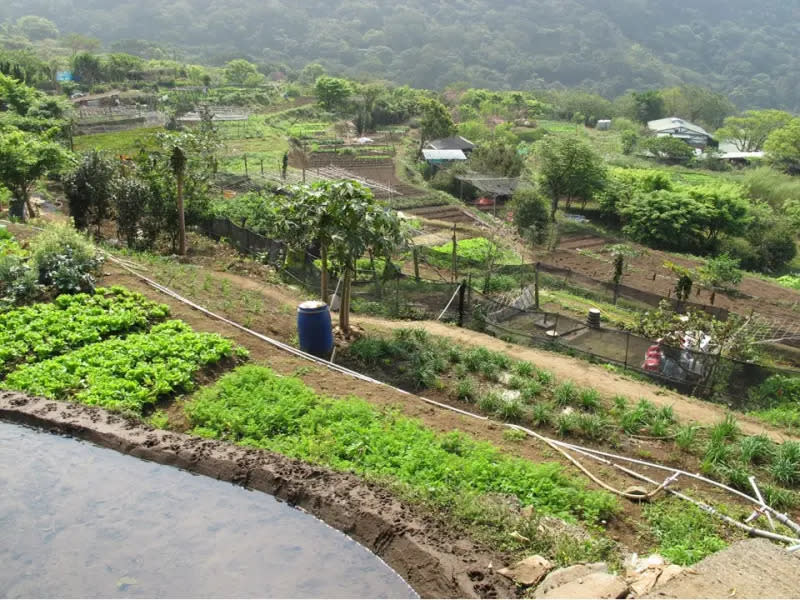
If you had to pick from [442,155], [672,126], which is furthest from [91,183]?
[672,126]

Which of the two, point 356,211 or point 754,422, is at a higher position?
point 356,211

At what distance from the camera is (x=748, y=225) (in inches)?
1476

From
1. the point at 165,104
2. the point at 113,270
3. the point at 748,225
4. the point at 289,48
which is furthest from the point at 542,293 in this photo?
the point at 289,48

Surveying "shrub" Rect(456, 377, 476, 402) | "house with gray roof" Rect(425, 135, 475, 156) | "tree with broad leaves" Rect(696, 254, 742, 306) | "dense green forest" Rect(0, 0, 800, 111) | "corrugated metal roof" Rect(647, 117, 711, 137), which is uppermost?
"dense green forest" Rect(0, 0, 800, 111)

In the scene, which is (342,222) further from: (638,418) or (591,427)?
(638,418)

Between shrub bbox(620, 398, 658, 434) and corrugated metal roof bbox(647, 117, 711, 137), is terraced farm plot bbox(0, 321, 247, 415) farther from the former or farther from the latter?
corrugated metal roof bbox(647, 117, 711, 137)

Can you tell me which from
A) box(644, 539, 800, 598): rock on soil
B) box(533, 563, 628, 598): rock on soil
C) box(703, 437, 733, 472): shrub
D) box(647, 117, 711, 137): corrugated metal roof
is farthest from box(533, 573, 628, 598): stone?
box(647, 117, 711, 137): corrugated metal roof

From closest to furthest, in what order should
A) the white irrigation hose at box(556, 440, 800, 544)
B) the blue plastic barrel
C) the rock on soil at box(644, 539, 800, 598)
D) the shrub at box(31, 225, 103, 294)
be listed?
the rock on soil at box(644, 539, 800, 598), the white irrigation hose at box(556, 440, 800, 544), the blue plastic barrel, the shrub at box(31, 225, 103, 294)

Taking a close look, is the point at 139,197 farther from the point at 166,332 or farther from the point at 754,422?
the point at 754,422

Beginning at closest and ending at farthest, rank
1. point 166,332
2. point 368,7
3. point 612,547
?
point 612,547
point 166,332
point 368,7

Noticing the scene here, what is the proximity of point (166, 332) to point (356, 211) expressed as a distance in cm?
373

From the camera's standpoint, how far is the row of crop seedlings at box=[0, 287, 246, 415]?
971 centimetres

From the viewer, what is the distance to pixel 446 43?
17338 cm

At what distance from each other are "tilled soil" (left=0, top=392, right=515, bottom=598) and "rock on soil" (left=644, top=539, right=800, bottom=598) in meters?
1.49
